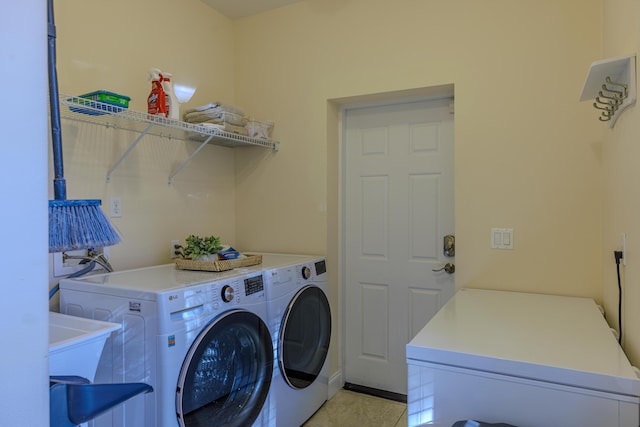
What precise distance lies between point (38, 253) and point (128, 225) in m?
1.67

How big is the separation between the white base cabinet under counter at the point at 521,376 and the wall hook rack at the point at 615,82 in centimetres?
76

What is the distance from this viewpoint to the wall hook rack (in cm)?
115

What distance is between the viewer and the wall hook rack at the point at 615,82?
115 cm

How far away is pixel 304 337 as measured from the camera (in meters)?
2.21

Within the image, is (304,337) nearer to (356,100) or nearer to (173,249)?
(173,249)

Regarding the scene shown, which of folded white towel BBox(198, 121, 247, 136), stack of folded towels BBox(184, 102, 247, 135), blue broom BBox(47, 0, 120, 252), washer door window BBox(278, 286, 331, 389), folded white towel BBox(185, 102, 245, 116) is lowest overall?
washer door window BBox(278, 286, 331, 389)

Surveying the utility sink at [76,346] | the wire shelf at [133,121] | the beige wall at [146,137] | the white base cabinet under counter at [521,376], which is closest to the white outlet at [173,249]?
the beige wall at [146,137]

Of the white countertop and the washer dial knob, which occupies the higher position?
the washer dial knob

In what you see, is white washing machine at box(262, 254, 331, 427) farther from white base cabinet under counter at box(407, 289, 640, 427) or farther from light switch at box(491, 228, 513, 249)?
light switch at box(491, 228, 513, 249)

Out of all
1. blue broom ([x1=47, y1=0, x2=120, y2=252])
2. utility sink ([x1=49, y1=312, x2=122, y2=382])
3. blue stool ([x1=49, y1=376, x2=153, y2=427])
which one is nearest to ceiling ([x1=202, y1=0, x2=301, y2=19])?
blue broom ([x1=47, y1=0, x2=120, y2=252])

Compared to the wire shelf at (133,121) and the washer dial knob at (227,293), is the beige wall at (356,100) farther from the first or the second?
the washer dial knob at (227,293)

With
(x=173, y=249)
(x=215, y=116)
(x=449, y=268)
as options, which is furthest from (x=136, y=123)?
(x=449, y=268)

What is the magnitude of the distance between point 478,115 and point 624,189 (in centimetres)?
94

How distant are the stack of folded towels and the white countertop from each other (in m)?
1.58
